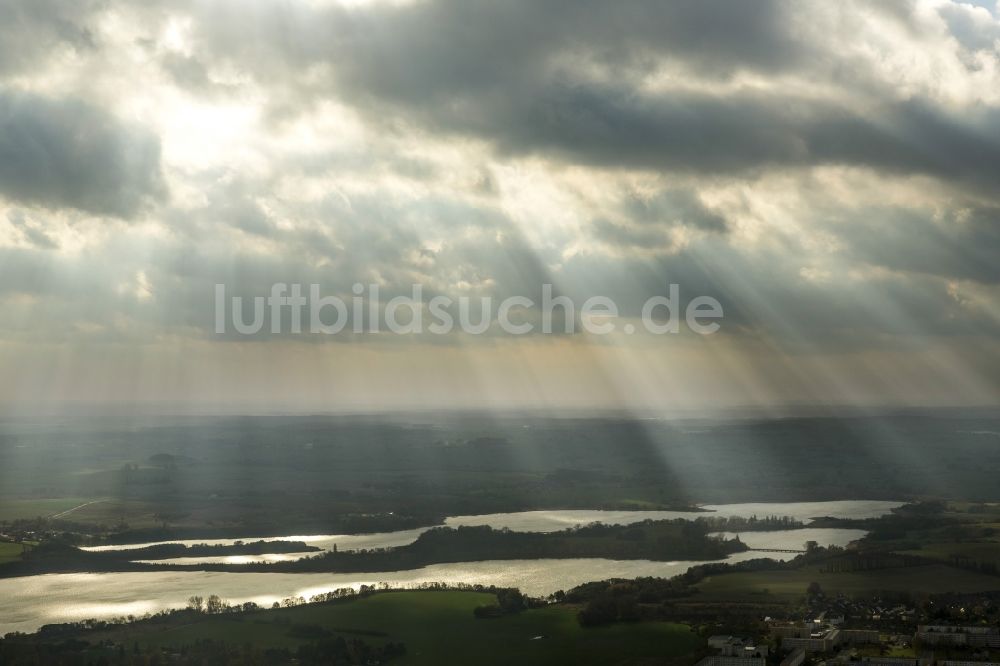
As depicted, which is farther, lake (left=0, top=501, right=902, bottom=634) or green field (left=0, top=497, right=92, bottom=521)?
green field (left=0, top=497, right=92, bottom=521)

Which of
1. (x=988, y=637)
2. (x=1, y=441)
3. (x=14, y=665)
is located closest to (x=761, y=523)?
(x=988, y=637)

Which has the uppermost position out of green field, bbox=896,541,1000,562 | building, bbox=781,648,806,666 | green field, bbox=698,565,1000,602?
green field, bbox=896,541,1000,562

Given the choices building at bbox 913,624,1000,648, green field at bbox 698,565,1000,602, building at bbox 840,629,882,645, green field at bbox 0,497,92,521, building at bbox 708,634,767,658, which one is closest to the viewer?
building at bbox 708,634,767,658

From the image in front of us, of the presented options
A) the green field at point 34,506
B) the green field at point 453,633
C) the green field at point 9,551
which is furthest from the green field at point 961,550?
the green field at point 34,506

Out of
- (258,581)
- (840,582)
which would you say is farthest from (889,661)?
(258,581)

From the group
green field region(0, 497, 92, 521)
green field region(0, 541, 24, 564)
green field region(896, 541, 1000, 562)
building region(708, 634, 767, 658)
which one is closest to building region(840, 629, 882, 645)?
building region(708, 634, 767, 658)

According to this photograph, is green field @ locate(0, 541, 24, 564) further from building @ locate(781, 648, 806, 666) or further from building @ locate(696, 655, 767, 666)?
building @ locate(781, 648, 806, 666)

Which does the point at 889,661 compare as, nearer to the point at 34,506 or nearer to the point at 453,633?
the point at 453,633
